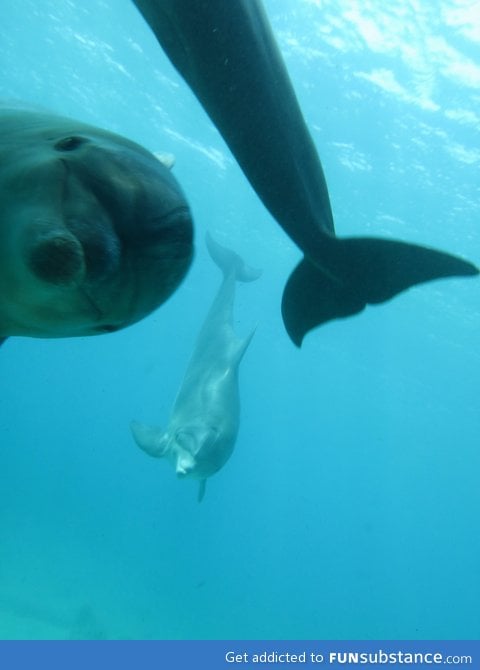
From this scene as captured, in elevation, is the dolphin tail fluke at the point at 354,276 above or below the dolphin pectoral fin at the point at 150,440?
above

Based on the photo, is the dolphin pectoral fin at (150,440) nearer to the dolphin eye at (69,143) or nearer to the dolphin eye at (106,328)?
the dolphin eye at (106,328)

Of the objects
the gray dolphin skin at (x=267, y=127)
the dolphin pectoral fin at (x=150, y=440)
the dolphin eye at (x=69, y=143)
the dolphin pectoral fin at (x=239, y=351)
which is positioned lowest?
the dolphin pectoral fin at (x=150, y=440)

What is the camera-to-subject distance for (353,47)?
1678 cm

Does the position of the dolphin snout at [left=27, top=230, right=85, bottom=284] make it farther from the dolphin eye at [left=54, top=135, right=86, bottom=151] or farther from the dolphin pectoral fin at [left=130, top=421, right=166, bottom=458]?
the dolphin pectoral fin at [left=130, top=421, right=166, bottom=458]

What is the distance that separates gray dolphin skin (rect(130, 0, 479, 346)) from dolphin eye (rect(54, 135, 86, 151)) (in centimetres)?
148

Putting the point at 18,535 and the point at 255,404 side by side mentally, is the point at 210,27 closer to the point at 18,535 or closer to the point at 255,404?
the point at 18,535

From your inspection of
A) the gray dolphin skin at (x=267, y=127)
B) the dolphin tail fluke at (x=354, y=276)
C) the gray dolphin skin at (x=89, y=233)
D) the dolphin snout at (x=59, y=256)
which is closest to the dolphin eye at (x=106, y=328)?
the gray dolphin skin at (x=89, y=233)

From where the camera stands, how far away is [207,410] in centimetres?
1202

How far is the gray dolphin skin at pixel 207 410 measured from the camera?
1156 centimetres

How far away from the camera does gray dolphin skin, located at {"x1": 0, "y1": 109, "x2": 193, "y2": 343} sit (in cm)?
144

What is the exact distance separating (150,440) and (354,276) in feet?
31.5

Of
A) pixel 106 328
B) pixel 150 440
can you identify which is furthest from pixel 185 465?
pixel 106 328

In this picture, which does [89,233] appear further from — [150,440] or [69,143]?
[150,440]

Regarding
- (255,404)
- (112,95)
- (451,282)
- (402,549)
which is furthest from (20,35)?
(402,549)
